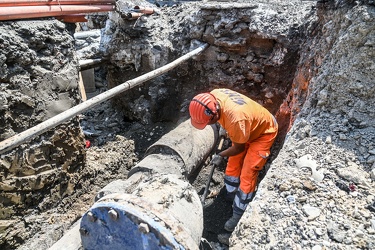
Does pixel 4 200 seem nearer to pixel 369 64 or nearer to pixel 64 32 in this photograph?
pixel 64 32

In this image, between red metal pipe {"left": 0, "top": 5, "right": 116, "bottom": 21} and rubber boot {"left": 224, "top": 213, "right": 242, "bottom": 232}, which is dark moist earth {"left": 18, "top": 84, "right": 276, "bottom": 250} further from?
red metal pipe {"left": 0, "top": 5, "right": 116, "bottom": 21}

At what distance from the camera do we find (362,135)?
2.06m

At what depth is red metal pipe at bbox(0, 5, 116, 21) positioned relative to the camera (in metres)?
2.68

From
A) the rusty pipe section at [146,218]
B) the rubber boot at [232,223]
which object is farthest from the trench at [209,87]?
the rusty pipe section at [146,218]

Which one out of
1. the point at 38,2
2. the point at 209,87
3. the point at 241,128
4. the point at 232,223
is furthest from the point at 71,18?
the point at 232,223

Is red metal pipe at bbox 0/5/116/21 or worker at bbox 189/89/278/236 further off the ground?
red metal pipe at bbox 0/5/116/21

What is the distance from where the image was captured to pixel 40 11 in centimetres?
295

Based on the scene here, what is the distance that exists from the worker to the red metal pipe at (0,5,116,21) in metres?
1.81

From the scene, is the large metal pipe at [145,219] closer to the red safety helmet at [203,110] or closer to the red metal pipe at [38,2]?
the red safety helmet at [203,110]

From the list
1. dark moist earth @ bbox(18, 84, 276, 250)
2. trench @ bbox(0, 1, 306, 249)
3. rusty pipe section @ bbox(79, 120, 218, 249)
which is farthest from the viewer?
trench @ bbox(0, 1, 306, 249)

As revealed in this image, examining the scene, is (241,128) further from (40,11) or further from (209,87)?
(40,11)

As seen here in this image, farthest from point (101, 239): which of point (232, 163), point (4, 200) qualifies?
point (232, 163)

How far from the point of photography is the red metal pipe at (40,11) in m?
2.68

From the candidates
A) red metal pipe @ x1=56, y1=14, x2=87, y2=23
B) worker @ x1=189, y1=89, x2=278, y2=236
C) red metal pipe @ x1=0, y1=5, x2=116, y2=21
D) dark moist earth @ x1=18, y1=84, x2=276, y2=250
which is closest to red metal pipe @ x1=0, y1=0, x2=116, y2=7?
red metal pipe @ x1=0, y1=5, x2=116, y2=21
